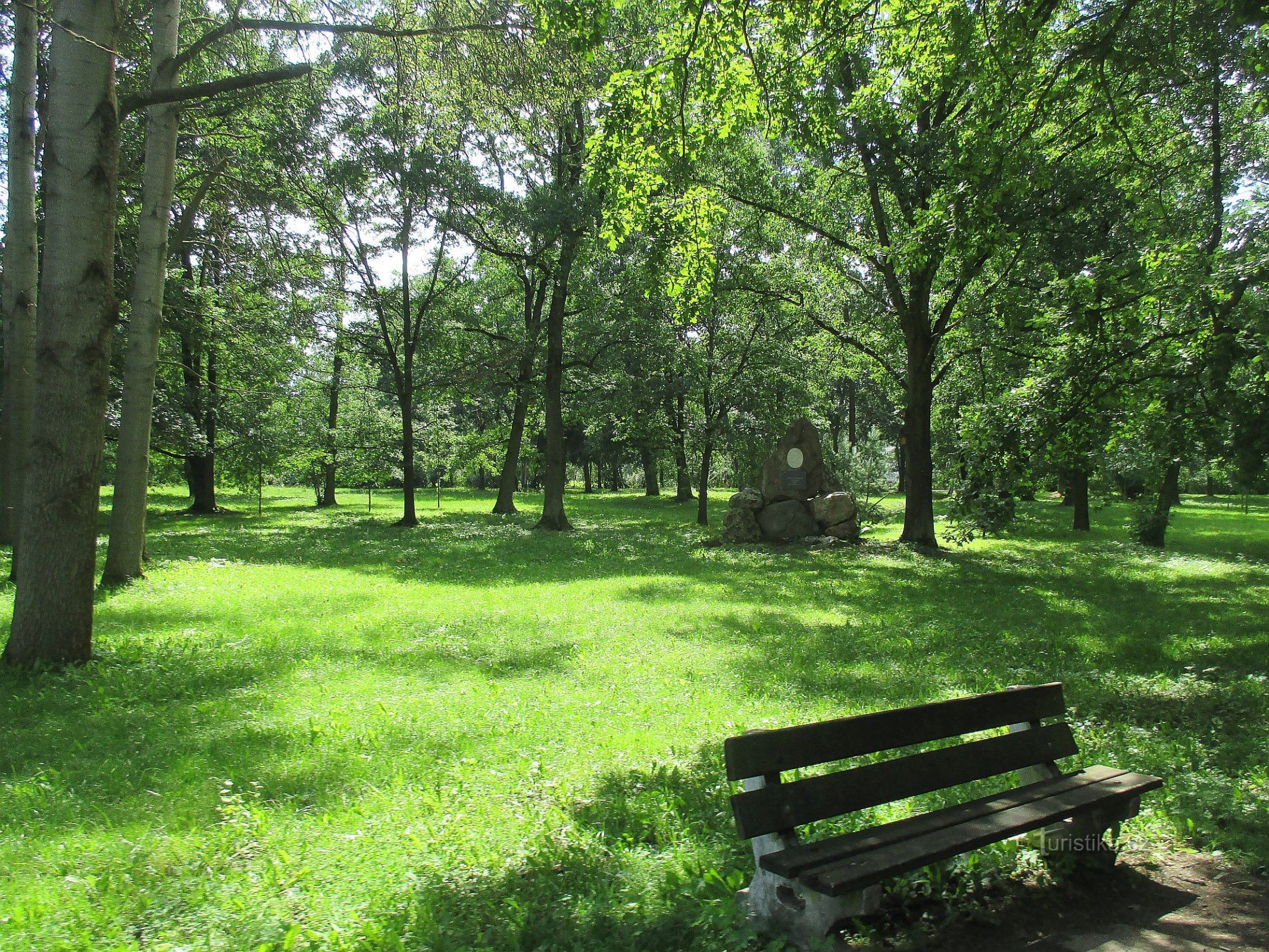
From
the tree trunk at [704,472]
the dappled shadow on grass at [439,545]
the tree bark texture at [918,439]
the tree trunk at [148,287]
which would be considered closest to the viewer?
the tree trunk at [148,287]

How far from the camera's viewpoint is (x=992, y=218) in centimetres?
747

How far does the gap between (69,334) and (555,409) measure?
17.1 meters

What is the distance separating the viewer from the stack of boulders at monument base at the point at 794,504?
64.5 ft

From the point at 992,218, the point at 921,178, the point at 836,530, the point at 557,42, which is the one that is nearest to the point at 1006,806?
the point at 992,218

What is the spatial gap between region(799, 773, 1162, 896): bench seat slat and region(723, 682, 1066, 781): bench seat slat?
367 mm

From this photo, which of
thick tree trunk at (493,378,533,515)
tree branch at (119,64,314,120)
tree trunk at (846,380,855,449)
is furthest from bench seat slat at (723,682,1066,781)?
tree trunk at (846,380,855,449)

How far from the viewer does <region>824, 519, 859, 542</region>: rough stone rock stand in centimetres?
1958

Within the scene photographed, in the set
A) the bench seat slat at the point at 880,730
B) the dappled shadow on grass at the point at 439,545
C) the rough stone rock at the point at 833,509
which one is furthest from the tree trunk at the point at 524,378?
the bench seat slat at the point at 880,730

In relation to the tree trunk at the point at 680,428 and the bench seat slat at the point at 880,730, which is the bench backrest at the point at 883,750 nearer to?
the bench seat slat at the point at 880,730

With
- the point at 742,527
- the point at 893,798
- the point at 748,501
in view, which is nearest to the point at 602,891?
the point at 893,798

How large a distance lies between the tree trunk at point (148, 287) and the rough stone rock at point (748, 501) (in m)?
13.1

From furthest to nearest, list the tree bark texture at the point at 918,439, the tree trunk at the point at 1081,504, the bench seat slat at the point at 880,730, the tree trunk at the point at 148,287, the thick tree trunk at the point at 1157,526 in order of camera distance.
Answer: the tree trunk at the point at 1081,504 < the thick tree trunk at the point at 1157,526 < the tree bark texture at the point at 918,439 < the tree trunk at the point at 148,287 < the bench seat slat at the point at 880,730

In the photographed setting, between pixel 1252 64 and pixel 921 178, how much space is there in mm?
9613

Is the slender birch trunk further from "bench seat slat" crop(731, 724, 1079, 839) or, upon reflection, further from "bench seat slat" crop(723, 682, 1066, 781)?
"bench seat slat" crop(731, 724, 1079, 839)
